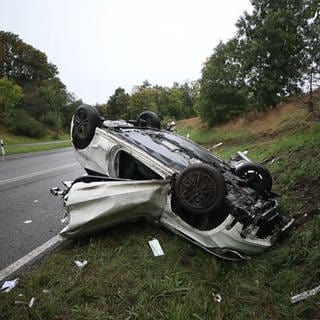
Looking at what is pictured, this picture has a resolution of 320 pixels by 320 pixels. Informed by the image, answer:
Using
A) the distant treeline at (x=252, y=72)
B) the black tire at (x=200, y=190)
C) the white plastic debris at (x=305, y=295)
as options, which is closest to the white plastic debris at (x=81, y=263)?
the black tire at (x=200, y=190)

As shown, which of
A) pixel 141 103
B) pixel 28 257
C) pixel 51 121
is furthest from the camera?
pixel 141 103

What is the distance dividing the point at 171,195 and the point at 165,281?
3.23ft

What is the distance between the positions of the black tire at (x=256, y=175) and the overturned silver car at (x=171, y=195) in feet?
0.04

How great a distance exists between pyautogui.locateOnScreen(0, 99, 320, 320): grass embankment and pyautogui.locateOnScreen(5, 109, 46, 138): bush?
108 feet

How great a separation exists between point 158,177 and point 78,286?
5.49ft

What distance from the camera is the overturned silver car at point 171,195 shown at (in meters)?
3.72

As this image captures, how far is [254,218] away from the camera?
3.67 m

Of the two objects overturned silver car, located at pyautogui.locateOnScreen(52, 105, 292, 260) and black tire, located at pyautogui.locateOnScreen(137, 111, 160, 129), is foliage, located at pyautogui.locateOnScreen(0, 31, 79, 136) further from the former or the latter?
overturned silver car, located at pyautogui.locateOnScreen(52, 105, 292, 260)

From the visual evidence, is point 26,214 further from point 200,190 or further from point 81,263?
point 200,190

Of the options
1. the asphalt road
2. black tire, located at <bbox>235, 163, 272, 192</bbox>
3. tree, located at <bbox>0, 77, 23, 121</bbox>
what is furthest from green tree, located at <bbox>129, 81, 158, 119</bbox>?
black tire, located at <bbox>235, 163, 272, 192</bbox>

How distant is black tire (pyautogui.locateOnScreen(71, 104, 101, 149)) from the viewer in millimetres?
5219

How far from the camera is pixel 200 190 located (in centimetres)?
384

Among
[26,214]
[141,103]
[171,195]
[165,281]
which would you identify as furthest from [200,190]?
[141,103]

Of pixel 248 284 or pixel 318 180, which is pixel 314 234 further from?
pixel 318 180
